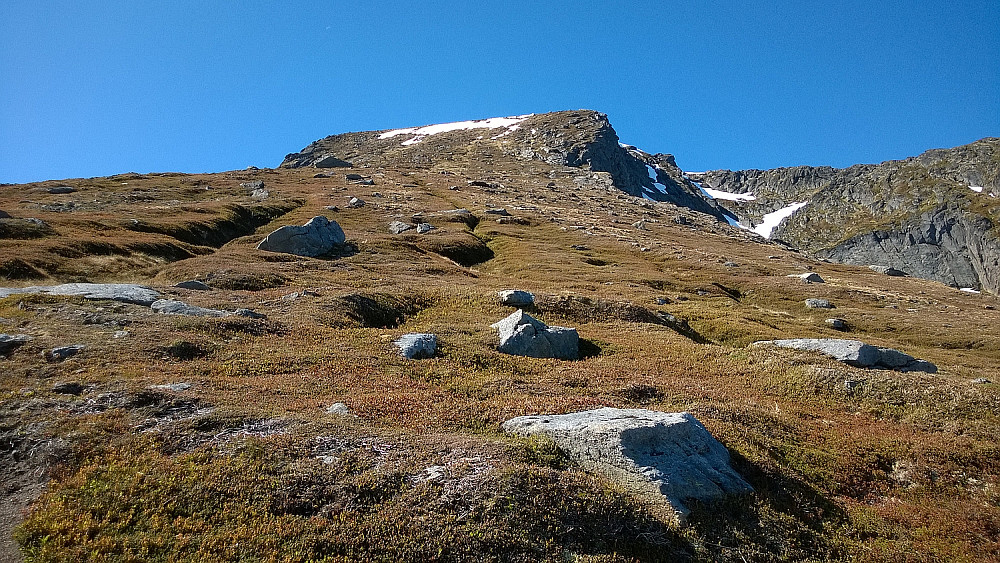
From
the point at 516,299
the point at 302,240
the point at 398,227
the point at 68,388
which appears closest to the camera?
the point at 68,388

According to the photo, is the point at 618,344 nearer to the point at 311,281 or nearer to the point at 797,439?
the point at 797,439

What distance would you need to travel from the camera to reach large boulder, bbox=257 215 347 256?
188 feet

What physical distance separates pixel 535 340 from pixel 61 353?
21.3m

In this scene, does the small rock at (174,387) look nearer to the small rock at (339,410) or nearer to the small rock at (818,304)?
the small rock at (339,410)

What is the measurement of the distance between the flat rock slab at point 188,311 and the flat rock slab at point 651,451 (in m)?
19.7

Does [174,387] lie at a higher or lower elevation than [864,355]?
higher

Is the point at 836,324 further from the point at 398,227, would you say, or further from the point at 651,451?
the point at 398,227

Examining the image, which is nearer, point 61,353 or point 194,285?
point 61,353

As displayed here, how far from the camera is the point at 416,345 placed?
25.3 metres

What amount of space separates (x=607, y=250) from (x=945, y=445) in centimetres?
6688

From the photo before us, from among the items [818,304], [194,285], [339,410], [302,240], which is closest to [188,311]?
[194,285]

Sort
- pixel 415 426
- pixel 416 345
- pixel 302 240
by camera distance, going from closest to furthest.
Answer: pixel 415 426
pixel 416 345
pixel 302 240

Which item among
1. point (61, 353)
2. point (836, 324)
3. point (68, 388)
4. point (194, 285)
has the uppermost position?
point (194, 285)

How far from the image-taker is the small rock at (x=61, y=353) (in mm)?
18031
